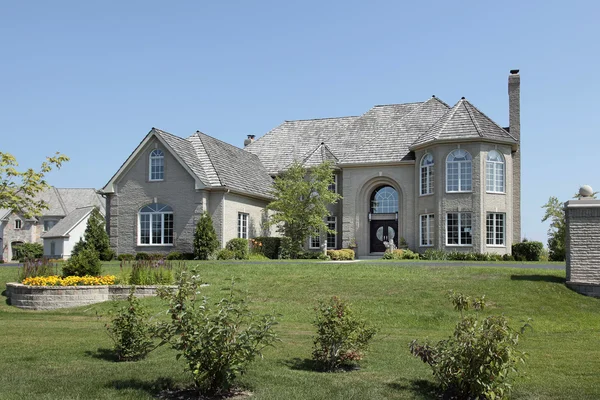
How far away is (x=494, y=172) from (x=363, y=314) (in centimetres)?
2189

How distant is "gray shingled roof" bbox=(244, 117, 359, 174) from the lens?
43.6m

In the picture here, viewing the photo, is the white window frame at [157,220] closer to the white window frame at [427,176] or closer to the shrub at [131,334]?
the white window frame at [427,176]

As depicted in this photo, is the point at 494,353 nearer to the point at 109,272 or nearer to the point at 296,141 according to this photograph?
the point at 109,272

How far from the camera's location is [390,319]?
16.0m

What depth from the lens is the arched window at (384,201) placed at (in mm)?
39031

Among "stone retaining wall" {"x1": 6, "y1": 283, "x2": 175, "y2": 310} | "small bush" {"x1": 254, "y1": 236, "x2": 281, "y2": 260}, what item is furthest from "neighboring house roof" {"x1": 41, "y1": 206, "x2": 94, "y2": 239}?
"stone retaining wall" {"x1": 6, "y1": 283, "x2": 175, "y2": 310}

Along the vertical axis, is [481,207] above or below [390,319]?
above

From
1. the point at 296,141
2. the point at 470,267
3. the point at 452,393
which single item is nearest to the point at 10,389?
the point at 452,393

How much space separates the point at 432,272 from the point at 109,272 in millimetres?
12840

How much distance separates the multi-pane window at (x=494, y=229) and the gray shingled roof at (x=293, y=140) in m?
12.9

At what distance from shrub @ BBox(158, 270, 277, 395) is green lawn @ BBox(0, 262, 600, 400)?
2.14 feet

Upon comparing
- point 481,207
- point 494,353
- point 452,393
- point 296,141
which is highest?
point 296,141

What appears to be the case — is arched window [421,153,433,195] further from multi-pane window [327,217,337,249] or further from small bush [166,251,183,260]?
small bush [166,251,183,260]

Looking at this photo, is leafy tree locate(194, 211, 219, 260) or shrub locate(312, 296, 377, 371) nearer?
shrub locate(312, 296, 377, 371)
